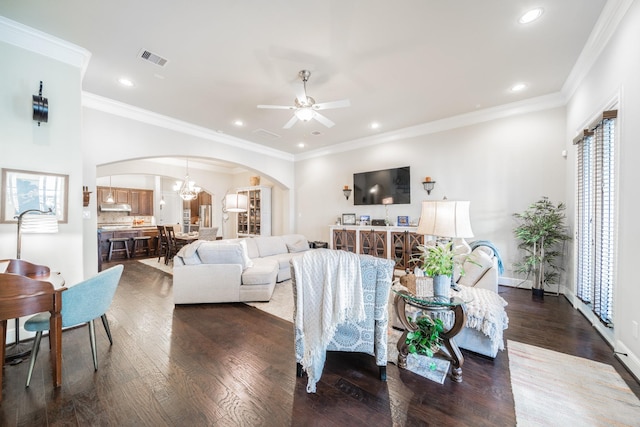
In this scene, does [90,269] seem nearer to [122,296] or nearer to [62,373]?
[122,296]

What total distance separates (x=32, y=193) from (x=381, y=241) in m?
5.38

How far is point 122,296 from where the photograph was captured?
398 cm

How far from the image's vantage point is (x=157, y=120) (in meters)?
4.65

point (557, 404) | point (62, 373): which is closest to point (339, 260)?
point (557, 404)

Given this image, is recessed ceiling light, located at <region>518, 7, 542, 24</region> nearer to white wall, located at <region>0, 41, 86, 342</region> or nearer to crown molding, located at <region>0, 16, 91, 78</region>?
crown molding, located at <region>0, 16, 91, 78</region>

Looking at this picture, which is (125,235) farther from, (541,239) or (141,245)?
(541,239)

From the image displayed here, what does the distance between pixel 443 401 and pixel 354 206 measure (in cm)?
494

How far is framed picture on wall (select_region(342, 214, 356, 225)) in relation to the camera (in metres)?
6.36

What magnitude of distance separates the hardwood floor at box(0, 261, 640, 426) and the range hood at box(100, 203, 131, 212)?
299 inches

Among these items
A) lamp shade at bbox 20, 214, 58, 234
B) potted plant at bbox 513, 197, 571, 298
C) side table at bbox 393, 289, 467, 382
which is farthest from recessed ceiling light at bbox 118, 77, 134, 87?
potted plant at bbox 513, 197, 571, 298

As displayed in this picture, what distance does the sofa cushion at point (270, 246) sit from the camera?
17.1ft

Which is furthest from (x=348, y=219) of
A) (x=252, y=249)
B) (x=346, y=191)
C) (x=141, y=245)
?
(x=141, y=245)

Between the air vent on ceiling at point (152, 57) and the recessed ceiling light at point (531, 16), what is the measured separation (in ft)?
12.9

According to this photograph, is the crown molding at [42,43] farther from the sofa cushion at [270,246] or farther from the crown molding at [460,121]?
the crown molding at [460,121]
